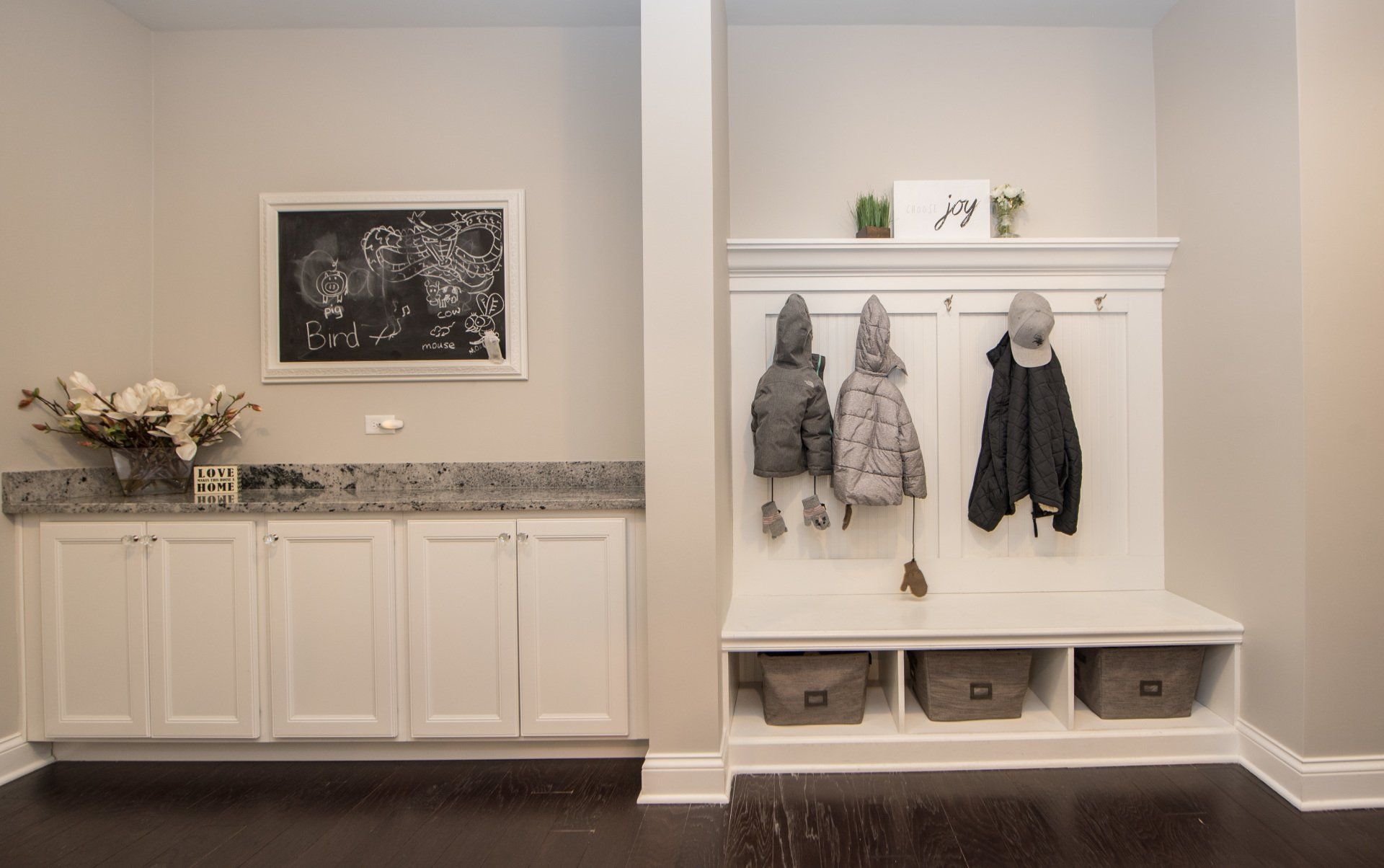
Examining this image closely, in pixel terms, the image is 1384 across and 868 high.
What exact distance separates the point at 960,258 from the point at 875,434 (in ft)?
2.45

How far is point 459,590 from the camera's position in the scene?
2199mm

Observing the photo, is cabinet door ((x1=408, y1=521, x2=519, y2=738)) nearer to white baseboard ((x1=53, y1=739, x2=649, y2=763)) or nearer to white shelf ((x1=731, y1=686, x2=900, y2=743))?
Answer: white baseboard ((x1=53, y1=739, x2=649, y2=763))

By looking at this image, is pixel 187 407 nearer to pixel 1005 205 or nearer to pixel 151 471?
pixel 151 471

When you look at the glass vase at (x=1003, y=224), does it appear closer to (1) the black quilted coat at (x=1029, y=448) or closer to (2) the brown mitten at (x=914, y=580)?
(1) the black quilted coat at (x=1029, y=448)

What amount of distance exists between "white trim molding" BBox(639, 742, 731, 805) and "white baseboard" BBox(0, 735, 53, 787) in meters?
2.02

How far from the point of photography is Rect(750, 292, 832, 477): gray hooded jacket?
236 centimetres

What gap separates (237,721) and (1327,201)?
366cm

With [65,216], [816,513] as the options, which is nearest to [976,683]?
[816,513]

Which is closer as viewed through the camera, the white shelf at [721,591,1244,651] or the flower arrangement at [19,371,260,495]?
the white shelf at [721,591,1244,651]

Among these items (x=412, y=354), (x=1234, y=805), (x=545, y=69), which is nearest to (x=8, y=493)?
(x=412, y=354)

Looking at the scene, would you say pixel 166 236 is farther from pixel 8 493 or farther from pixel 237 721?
pixel 237 721

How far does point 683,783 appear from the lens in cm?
201

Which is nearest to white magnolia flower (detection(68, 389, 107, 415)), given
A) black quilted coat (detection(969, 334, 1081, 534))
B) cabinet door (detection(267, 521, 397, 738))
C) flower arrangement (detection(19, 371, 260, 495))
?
flower arrangement (detection(19, 371, 260, 495))

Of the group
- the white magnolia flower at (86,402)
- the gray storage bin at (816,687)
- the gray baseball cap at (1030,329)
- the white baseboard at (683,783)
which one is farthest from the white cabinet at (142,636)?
the gray baseball cap at (1030,329)
